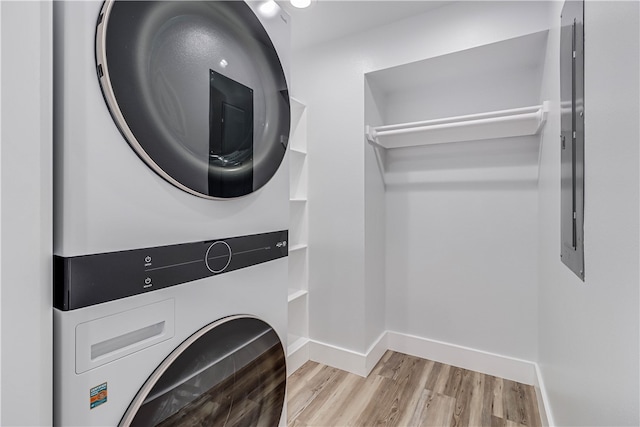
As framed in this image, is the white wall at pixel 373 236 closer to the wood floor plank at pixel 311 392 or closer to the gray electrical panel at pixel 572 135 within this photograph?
the wood floor plank at pixel 311 392

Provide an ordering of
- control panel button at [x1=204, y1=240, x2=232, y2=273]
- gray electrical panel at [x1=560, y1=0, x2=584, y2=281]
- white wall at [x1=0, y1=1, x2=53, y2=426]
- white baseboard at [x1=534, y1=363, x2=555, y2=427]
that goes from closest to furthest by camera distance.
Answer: white wall at [x1=0, y1=1, x2=53, y2=426], control panel button at [x1=204, y1=240, x2=232, y2=273], gray electrical panel at [x1=560, y1=0, x2=584, y2=281], white baseboard at [x1=534, y1=363, x2=555, y2=427]

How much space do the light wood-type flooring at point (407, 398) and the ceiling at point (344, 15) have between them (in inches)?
85.3

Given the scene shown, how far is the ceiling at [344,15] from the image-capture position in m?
1.79

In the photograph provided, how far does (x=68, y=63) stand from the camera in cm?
55

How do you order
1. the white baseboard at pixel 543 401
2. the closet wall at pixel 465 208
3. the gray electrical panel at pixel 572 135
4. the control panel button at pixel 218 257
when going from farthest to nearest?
1. the closet wall at pixel 465 208
2. the white baseboard at pixel 543 401
3. the gray electrical panel at pixel 572 135
4. the control panel button at pixel 218 257

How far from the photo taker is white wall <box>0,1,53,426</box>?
48 centimetres

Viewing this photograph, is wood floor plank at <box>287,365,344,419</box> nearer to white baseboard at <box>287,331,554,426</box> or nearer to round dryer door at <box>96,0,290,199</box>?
white baseboard at <box>287,331,554,426</box>

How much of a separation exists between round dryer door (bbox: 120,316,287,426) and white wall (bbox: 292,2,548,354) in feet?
3.58

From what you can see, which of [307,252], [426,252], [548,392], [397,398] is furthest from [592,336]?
[307,252]

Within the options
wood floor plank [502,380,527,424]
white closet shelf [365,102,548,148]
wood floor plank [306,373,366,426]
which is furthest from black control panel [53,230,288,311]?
wood floor plank [502,380,527,424]

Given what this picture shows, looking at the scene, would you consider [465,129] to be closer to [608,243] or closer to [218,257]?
[608,243]

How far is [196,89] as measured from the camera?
741mm

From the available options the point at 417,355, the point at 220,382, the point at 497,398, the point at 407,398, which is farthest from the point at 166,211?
the point at 417,355

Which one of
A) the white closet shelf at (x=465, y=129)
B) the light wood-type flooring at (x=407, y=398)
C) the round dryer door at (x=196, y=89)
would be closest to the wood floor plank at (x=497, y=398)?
the light wood-type flooring at (x=407, y=398)
